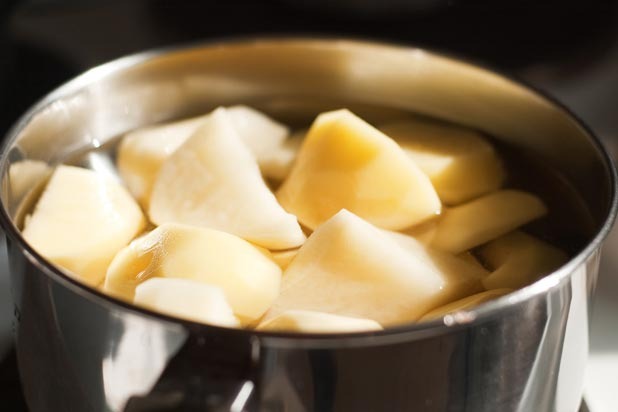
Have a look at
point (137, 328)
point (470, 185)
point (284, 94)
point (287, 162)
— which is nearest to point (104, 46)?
point (284, 94)

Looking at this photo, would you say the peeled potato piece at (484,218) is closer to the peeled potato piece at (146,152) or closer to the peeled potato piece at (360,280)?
the peeled potato piece at (360,280)

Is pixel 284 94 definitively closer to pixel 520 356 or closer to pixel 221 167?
pixel 221 167

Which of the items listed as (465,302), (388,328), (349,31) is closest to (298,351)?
(388,328)

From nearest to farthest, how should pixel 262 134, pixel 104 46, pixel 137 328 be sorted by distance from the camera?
pixel 137 328 → pixel 262 134 → pixel 104 46

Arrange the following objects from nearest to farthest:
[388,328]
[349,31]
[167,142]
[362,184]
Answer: [388,328], [362,184], [167,142], [349,31]

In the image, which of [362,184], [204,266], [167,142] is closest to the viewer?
[204,266]

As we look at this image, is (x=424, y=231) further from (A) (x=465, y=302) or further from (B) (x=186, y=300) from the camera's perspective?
(B) (x=186, y=300)

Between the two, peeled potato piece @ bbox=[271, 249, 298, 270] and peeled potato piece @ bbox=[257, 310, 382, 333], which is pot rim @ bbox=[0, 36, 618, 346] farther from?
peeled potato piece @ bbox=[271, 249, 298, 270]

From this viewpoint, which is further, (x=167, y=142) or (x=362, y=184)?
(x=167, y=142)
